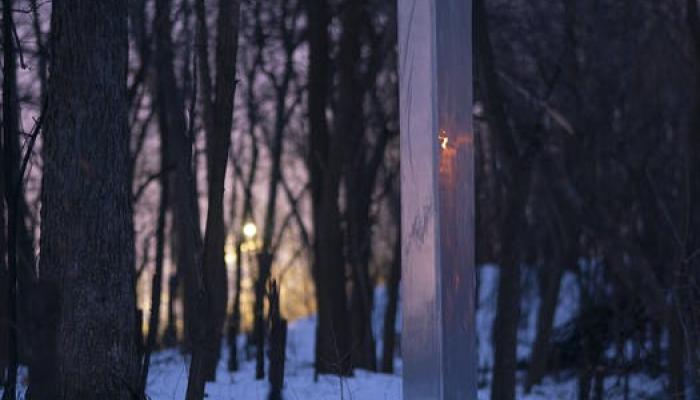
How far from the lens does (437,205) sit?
8.58 metres

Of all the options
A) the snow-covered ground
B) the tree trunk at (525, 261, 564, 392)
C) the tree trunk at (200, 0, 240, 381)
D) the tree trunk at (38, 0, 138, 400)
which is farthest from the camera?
the tree trunk at (525, 261, 564, 392)

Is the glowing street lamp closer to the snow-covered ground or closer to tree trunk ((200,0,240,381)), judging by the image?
the snow-covered ground

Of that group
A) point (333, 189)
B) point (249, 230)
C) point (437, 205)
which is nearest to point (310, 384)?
point (333, 189)

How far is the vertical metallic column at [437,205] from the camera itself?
28.0ft

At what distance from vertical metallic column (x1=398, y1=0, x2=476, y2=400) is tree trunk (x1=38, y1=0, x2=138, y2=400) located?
2.91 meters

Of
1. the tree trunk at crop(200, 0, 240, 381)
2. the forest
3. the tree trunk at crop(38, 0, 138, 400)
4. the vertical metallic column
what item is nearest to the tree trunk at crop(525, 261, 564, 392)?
the forest

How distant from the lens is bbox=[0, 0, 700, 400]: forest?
34.7ft

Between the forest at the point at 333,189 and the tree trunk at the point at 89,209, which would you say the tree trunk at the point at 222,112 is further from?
the tree trunk at the point at 89,209

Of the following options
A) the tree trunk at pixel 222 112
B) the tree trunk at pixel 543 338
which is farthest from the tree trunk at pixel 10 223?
the tree trunk at pixel 543 338

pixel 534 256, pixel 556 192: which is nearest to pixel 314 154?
pixel 556 192

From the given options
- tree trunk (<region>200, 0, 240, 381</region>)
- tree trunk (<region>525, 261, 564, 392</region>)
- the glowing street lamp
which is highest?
tree trunk (<region>200, 0, 240, 381</region>)

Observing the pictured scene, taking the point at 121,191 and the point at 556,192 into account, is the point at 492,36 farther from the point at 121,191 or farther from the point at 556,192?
the point at 121,191

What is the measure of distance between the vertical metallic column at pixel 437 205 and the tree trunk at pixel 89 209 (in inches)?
115

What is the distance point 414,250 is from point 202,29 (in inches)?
141
